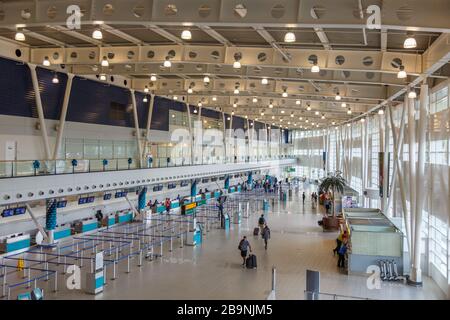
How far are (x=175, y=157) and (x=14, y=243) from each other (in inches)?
511

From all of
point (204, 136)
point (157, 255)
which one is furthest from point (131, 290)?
point (204, 136)

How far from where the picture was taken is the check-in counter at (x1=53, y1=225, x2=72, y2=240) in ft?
70.7

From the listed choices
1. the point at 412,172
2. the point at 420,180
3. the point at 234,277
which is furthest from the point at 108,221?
the point at 420,180

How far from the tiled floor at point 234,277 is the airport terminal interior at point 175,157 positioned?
96 mm

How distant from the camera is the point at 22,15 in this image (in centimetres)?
1122

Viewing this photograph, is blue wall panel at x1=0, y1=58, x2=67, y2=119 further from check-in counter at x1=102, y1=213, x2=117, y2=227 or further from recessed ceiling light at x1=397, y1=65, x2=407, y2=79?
recessed ceiling light at x1=397, y1=65, x2=407, y2=79

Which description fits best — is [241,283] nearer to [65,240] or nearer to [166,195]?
[65,240]

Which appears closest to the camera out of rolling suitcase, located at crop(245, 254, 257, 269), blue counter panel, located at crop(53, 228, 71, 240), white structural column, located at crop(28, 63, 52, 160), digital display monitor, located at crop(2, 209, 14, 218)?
rolling suitcase, located at crop(245, 254, 257, 269)

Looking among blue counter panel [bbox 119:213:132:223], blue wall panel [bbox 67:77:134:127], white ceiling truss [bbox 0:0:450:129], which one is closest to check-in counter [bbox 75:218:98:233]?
blue counter panel [bbox 119:213:132:223]

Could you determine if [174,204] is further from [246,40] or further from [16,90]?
[246,40]

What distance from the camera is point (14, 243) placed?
1889 centimetres

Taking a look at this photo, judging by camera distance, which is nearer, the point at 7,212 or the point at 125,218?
the point at 7,212

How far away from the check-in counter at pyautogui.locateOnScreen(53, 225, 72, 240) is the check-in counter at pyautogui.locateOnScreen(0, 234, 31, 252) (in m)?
1.69

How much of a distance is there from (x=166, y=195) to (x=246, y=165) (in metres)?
12.1
